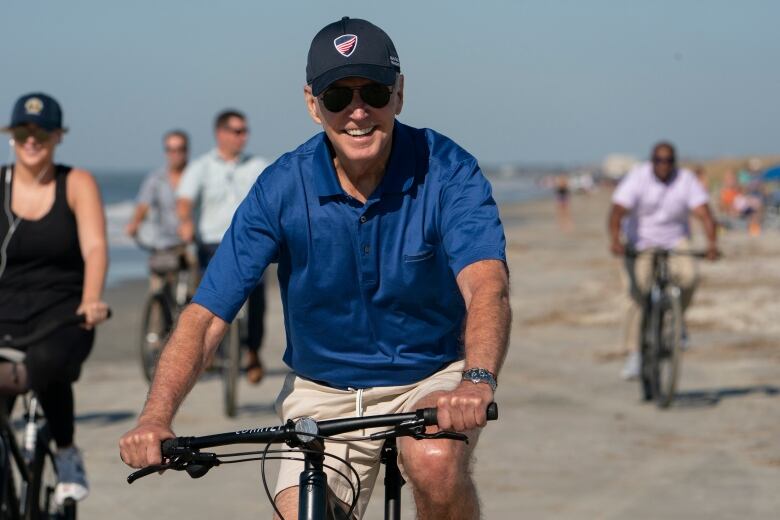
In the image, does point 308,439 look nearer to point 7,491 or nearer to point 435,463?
point 435,463

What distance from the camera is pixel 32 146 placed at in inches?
256

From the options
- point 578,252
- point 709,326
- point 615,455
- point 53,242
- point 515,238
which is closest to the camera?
point 53,242

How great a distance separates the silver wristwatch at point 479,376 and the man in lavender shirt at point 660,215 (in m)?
8.25

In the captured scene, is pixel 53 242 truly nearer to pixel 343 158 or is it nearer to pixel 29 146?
pixel 29 146

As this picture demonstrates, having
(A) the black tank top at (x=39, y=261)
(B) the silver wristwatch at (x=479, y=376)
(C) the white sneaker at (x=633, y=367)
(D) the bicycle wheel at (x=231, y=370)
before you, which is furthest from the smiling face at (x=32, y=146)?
(C) the white sneaker at (x=633, y=367)

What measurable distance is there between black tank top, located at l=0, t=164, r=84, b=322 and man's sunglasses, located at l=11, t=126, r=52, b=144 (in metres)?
0.22

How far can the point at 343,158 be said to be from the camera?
13.5 ft

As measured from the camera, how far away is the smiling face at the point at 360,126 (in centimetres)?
395

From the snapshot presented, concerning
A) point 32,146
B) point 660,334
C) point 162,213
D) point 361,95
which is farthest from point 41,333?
point 162,213

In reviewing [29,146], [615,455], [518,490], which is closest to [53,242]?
[29,146]

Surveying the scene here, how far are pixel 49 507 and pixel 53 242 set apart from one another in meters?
1.18

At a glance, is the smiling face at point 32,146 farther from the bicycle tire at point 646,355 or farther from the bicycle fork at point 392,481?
the bicycle tire at point 646,355

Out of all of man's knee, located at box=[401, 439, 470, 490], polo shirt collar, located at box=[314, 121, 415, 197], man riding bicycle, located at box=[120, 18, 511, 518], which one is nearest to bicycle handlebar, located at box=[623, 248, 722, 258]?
man riding bicycle, located at box=[120, 18, 511, 518]

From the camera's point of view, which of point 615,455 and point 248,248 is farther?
point 615,455
